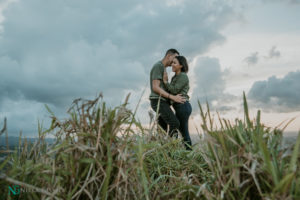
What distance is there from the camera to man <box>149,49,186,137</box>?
4.53 metres

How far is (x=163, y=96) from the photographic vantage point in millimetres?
4617

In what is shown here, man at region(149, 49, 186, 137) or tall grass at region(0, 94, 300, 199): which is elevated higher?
man at region(149, 49, 186, 137)

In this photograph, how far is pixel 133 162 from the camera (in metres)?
1.33

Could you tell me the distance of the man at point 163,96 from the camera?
4.53m

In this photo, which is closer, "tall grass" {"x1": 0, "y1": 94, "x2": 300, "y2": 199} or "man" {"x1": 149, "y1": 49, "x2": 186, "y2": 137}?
"tall grass" {"x1": 0, "y1": 94, "x2": 300, "y2": 199}

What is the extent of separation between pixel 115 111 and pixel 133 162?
0.30 meters

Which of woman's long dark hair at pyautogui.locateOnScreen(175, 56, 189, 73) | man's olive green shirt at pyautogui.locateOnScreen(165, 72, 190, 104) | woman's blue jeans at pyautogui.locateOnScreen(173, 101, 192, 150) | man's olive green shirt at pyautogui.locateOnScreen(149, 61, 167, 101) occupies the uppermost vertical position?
woman's long dark hair at pyautogui.locateOnScreen(175, 56, 189, 73)

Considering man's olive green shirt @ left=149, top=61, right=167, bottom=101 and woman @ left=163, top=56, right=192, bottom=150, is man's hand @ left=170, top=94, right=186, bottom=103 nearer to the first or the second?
woman @ left=163, top=56, right=192, bottom=150

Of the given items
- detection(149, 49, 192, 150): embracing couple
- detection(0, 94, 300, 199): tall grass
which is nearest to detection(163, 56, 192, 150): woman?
detection(149, 49, 192, 150): embracing couple

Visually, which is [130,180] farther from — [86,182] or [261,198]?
[261,198]

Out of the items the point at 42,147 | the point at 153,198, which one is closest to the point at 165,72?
the point at 42,147

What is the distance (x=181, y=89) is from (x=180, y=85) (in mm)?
145

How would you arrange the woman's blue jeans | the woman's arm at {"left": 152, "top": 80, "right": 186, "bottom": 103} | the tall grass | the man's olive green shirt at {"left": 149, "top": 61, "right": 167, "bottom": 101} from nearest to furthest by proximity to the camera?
the tall grass < the woman's arm at {"left": 152, "top": 80, "right": 186, "bottom": 103} < the woman's blue jeans < the man's olive green shirt at {"left": 149, "top": 61, "right": 167, "bottom": 101}

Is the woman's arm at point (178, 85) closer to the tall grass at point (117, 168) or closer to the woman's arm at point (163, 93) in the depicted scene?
the woman's arm at point (163, 93)
